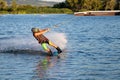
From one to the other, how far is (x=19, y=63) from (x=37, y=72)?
10.9 ft

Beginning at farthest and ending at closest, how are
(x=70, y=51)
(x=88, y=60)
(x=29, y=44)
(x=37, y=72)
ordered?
(x=29, y=44) < (x=70, y=51) < (x=88, y=60) < (x=37, y=72)

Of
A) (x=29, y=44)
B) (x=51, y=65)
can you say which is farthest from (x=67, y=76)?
(x=29, y=44)

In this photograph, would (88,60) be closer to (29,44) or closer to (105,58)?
(105,58)

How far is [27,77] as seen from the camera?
20.0 meters

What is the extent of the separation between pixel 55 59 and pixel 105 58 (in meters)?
3.00

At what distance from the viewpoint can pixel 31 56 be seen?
92.3ft

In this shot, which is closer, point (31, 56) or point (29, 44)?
point (31, 56)

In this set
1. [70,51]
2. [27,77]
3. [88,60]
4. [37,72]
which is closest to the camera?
[27,77]

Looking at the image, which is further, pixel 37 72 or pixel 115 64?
pixel 115 64

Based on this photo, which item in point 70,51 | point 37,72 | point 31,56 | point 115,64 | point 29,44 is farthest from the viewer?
point 29,44

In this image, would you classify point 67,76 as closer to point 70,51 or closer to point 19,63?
point 19,63

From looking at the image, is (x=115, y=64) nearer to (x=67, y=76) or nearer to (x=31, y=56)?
(x=67, y=76)

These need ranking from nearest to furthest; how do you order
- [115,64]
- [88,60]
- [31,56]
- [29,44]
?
[115,64]
[88,60]
[31,56]
[29,44]

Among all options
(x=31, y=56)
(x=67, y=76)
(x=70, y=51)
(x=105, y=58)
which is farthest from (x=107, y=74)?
(x=70, y=51)
